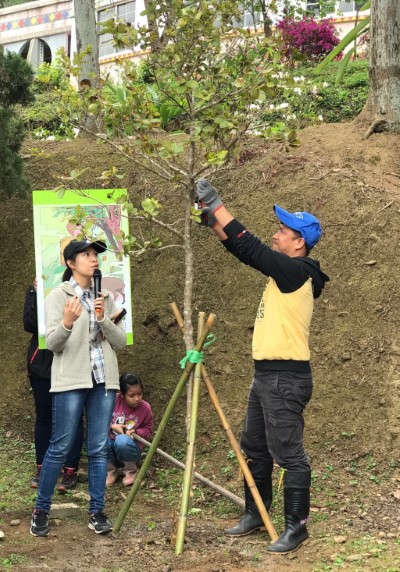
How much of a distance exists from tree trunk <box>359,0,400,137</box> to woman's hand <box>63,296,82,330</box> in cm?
513

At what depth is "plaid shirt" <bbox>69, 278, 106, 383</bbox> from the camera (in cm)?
580

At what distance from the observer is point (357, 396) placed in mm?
7145

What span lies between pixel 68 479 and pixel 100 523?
47.3 inches

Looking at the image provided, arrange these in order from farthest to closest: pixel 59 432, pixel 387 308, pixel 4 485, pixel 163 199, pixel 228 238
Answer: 1. pixel 163 199
2. pixel 387 308
3. pixel 4 485
4. pixel 59 432
5. pixel 228 238

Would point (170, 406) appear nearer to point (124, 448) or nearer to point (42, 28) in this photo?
point (124, 448)

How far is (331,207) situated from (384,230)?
2.15 ft

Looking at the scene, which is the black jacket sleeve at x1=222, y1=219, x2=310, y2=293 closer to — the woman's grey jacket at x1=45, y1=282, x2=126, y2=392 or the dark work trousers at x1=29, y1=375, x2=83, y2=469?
the woman's grey jacket at x1=45, y1=282, x2=126, y2=392

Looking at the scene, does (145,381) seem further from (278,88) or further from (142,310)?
(278,88)

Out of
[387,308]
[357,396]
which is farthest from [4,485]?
[387,308]

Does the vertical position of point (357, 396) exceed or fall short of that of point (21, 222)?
it falls short

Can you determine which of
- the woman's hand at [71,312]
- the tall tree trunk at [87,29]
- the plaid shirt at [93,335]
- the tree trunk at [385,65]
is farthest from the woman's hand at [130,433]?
the tall tree trunk at [87,29]

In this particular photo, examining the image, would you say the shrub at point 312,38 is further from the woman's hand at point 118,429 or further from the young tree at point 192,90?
the woman's hand at point 118,429

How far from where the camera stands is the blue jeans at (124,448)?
22.1ft

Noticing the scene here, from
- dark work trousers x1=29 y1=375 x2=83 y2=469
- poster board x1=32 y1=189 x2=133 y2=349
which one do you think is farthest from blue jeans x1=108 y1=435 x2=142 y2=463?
poster board x1=32 y1=189 x2=133 y2=349
